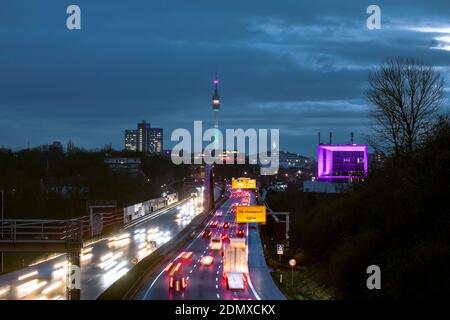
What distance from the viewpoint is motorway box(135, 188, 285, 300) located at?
16.7 metres

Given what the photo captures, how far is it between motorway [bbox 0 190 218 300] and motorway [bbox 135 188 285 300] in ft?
5.39

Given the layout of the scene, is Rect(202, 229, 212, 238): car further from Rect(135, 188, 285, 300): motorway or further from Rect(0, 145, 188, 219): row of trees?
Rect(0, 145, 188, 219): row of trees

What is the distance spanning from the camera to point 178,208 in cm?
6888

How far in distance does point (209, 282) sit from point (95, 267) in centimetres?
686

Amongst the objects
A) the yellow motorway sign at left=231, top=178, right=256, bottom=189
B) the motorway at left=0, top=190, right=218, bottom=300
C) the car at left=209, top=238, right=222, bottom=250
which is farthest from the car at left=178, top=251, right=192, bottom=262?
the yellow motorway sign at left=231, top=178, right=256, bottom=189

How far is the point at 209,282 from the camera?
20406 millimetres

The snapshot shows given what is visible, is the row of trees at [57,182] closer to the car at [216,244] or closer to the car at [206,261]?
the car at [216,244]

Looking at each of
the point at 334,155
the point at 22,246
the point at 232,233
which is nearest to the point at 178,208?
the point at 334,155

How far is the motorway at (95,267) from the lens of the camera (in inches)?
679

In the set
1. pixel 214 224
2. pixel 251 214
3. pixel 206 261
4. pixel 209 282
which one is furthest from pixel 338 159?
pixel 209 282

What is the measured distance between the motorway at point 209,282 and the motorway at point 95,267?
1.64 meters

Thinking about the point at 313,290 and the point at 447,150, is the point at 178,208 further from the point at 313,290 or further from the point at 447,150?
the point at 447,150

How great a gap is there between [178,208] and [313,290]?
52.6m

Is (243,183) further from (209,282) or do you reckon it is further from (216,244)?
(209,282)
